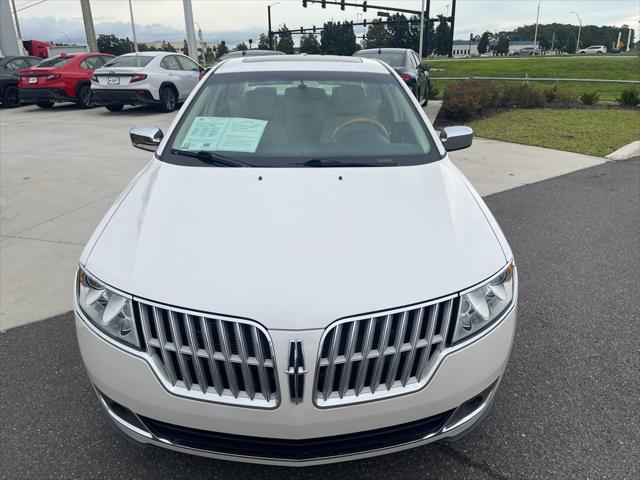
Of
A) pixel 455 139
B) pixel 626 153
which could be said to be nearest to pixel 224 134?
pixel 455 139

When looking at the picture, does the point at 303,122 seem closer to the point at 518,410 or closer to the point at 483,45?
the point at 518,410

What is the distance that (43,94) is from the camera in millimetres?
14164

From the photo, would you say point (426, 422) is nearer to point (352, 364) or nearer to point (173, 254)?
point (352, 364)

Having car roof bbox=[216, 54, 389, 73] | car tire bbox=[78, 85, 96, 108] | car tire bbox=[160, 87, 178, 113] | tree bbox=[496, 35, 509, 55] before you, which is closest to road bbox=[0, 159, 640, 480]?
car roof bbox=[216, 54, 389, 73]

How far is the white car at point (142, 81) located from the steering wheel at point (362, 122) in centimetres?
1083

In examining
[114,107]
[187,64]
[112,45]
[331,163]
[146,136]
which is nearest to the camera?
[331,163]

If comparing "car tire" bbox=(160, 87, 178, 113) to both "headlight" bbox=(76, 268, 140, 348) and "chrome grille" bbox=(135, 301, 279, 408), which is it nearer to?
"headlight" bbox=(76, 268, 140, 348)

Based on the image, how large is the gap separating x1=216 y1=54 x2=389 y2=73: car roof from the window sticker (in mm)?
560

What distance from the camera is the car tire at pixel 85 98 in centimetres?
1477

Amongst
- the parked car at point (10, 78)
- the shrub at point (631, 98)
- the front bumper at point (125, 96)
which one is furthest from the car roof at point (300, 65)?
the parked car at point (10, 78)

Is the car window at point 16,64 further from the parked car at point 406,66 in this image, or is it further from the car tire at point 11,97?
the parked car at point 406,66

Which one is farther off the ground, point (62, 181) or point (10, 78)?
point (10, 78)

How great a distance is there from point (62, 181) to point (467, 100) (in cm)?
887

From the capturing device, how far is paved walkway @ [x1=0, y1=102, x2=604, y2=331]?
4.14 m
